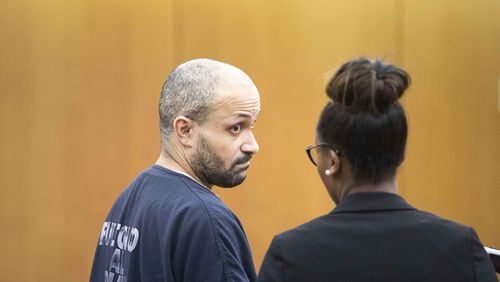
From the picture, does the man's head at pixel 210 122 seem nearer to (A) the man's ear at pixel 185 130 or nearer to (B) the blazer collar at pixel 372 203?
(A) the man's ear at pixel 185 130

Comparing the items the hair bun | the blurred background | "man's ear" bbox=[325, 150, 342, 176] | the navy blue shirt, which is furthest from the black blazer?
the blurred background

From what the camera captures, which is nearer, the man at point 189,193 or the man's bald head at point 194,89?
the man at point 189,193

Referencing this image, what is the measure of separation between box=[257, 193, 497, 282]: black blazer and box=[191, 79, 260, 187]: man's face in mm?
599

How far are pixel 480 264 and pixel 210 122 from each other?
86cm

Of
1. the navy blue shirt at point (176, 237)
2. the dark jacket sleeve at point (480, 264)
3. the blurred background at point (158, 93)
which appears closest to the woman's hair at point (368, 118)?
the dark jacket sleeve at point (480, 264)

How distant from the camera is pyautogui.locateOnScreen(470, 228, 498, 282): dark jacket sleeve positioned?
1401 mm

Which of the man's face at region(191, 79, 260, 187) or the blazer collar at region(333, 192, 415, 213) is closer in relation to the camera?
the blazer collar at region(333, 192, 415, 213)

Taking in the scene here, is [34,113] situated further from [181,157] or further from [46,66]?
[181,157]

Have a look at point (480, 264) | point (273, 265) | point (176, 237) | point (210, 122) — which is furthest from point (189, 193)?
point (480, 264)

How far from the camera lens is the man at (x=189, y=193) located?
1789 millimetres

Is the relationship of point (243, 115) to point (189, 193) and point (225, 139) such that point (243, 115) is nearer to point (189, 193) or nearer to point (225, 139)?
point (225, 139)

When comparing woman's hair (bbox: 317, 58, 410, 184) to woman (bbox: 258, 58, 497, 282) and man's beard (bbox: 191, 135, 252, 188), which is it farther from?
man's beard (bbox: 191, 135, 252, 188)

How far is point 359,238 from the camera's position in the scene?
1420 millimetres

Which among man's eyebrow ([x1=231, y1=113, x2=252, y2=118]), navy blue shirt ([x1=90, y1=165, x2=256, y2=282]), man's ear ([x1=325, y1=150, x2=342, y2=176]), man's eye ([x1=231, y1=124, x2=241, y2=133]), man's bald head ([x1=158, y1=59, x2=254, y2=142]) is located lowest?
navy blue shirt ([x1=90, y1=165, x2=256, y2=282])
